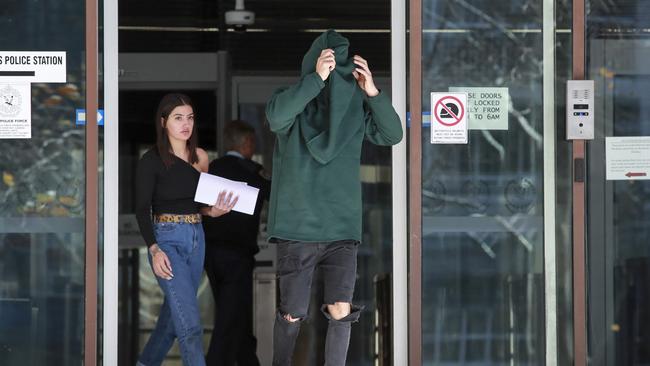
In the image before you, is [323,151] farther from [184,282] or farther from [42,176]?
[42,176]

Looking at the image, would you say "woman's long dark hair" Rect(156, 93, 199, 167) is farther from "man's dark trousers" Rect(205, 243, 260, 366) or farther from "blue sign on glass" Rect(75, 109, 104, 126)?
"man's dark trousers" Rect(205, 243, 260, 366)

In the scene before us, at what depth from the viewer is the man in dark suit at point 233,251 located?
20.7 ft

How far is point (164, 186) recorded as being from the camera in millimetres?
5402

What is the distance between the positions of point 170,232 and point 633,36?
2499 millimetres

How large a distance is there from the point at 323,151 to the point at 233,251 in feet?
5.79

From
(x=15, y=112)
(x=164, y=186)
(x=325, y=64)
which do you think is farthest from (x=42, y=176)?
(x=325, y=64)

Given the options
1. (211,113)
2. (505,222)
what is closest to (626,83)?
(505,222)

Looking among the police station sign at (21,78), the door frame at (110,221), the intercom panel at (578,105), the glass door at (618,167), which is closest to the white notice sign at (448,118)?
the intercom panel at (578,105)

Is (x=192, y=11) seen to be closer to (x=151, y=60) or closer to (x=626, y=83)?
(x=151, y=60)

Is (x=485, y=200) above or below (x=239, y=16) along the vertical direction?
below

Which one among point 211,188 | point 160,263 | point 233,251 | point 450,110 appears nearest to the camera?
point 160,263

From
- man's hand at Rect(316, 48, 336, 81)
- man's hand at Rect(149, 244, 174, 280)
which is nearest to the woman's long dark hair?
man's hand at Rect(149, 244, 174, 280)

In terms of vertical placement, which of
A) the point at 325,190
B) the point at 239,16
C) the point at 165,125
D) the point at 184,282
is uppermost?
the point at 239,16

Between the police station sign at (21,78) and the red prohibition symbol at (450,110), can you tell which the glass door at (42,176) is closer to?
the police station sign at (21,78)
